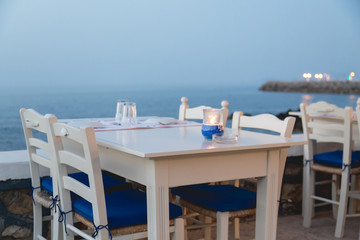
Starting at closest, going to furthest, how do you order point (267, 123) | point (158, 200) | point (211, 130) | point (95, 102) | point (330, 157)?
point (158, 200), point (211, 130), point (267, 123), point (330, 157), point (95, 102)

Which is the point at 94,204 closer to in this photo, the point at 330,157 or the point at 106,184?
the point at 106,184

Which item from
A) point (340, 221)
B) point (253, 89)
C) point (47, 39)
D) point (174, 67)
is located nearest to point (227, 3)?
point (253, 89)

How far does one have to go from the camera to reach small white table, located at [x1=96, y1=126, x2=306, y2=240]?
1.44m

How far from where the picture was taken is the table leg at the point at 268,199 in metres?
1.68

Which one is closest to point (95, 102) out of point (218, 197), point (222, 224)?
point (218, 197)

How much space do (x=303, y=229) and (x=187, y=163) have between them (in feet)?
5.63

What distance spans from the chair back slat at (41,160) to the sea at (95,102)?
8743 mm

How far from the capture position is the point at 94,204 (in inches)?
59.0

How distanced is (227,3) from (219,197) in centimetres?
1680

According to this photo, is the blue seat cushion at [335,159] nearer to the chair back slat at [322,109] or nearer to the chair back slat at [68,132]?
the chair back slat at [322,109]

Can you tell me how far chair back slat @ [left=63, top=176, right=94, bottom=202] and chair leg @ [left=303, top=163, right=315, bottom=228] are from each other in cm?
181

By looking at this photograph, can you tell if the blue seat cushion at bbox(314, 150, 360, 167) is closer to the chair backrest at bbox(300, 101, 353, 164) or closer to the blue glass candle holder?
the chair backrest at bbox(300, 101, 353, 164)

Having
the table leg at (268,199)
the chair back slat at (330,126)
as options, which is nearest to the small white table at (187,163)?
the table leg at (268,199)

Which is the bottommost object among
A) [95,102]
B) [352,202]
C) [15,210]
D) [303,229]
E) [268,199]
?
[95,102]
